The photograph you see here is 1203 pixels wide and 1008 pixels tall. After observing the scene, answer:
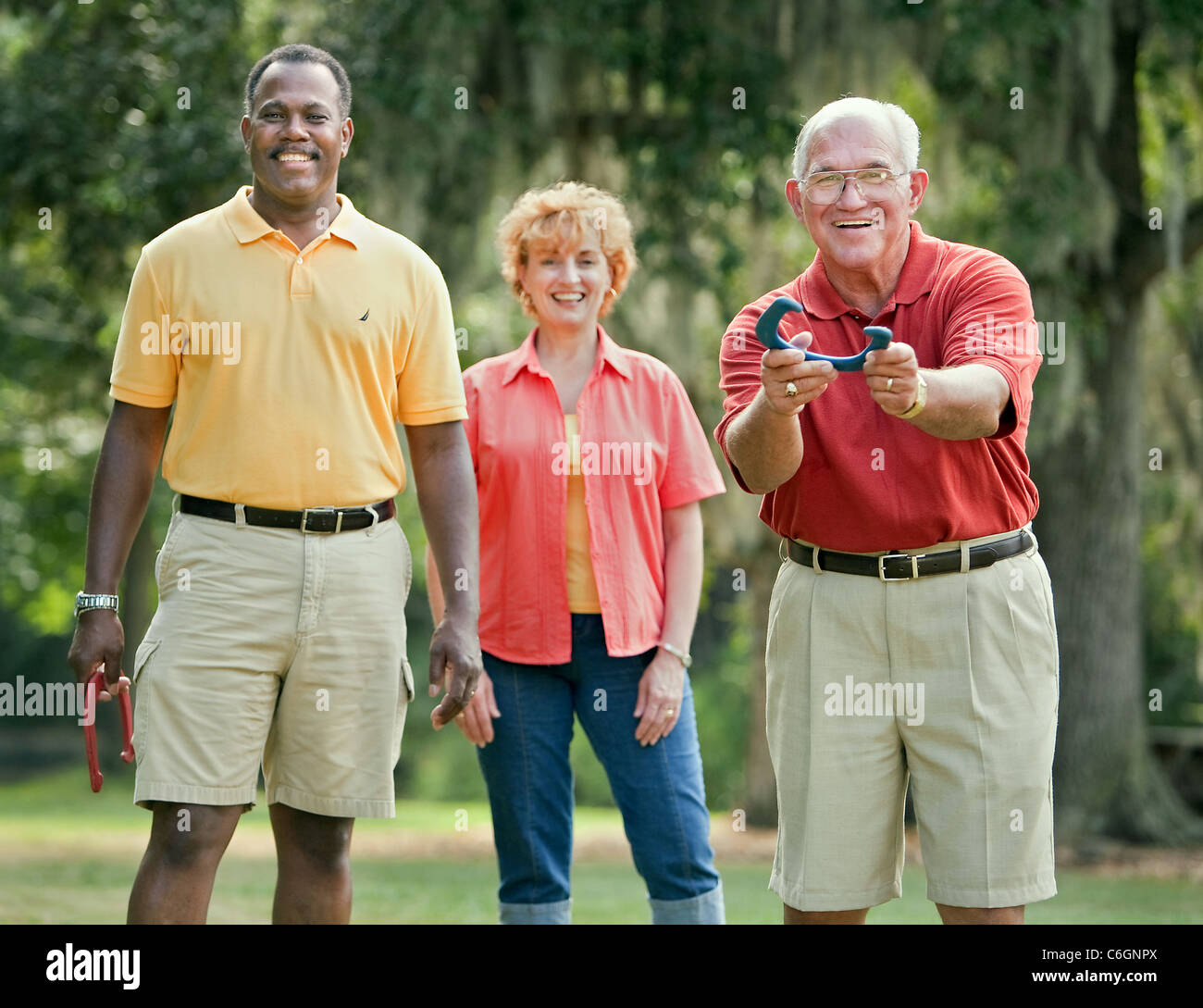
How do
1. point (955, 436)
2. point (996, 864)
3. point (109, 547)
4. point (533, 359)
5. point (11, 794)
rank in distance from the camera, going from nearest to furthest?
1. point (955, 436)
2. point (996, 864)
3. point (109, 547)
4. point (533, 359)
5. point (11, 794)

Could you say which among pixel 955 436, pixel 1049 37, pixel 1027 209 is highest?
pixel 1049 37

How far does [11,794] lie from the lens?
1809 cm

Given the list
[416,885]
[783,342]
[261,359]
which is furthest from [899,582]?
A: [416,885]

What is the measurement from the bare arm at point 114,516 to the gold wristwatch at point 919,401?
1540 mm

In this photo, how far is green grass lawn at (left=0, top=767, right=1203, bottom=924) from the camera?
Result: 6113 millimetres

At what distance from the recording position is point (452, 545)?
10.4 feet

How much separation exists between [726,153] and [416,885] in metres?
4.33

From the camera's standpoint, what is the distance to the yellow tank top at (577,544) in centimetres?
347

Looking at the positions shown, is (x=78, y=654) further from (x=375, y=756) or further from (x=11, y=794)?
(x=11, y=794)

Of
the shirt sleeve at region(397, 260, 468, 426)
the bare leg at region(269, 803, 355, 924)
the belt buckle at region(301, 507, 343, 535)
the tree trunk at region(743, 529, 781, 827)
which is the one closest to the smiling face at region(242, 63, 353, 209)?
the shirt sleeve at region(397, 260, 468, 426)

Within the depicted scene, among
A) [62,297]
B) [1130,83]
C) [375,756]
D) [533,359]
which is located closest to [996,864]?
[375,756]

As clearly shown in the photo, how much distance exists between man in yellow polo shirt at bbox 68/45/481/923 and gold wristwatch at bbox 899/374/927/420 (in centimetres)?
109

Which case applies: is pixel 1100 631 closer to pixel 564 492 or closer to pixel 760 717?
pixel 760 717

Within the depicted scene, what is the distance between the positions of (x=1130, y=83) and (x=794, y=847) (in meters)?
7.42
